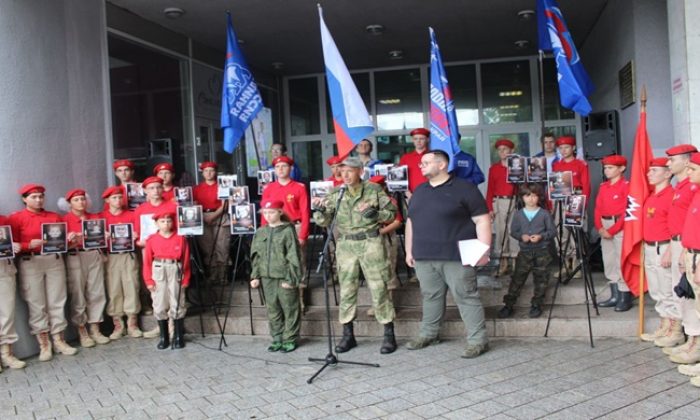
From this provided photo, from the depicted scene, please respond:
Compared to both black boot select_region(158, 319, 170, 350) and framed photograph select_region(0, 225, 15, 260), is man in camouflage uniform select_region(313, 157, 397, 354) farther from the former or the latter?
framed photograph select_region(0, 225, 15, 260)

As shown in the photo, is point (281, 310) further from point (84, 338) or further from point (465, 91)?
point (465, 91)

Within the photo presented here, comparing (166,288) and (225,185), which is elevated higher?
(225,185)

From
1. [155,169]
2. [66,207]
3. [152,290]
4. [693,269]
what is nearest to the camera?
[693,269]

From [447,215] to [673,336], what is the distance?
226 cm

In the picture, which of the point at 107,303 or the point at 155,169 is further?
the point at 155,169

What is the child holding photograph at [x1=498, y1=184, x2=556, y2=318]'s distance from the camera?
5.77 metres

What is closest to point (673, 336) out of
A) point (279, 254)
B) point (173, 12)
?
point (279, 254)

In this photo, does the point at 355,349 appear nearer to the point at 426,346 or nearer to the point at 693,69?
the point at 426,346

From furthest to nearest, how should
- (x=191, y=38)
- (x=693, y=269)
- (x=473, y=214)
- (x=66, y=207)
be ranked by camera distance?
(x=191, y=38) < (x=66, y=207) < (x=473, y=214) < (x=693, y=269)

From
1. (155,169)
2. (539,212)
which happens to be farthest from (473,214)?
(155,169)

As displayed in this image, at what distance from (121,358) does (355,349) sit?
2301 millimetres

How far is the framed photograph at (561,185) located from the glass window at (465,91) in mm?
6934

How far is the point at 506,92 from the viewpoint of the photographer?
12.8 m

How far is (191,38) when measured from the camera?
404 inches
